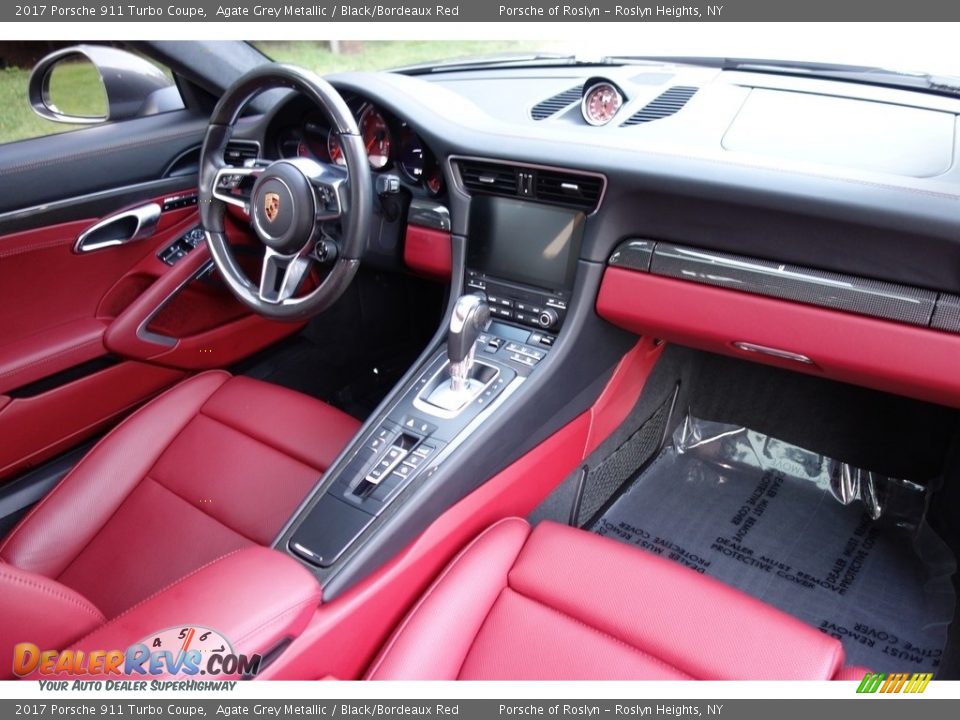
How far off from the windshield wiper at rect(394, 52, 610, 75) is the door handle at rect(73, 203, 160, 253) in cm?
84

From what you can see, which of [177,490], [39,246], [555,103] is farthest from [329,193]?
[39,246]

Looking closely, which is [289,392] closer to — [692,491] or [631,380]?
[631,380]

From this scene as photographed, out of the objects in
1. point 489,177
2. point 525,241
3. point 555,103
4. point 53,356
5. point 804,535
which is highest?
point 555,103

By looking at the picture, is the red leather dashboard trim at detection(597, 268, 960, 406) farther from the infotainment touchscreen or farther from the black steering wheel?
the black steering wheel

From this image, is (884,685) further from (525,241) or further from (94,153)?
(94,153)

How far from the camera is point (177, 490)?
1452mm

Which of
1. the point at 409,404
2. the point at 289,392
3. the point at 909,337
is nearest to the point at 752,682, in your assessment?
the point at 909,337

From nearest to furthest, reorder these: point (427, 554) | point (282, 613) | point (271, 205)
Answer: point (282, 613), point (427, 554), point (271, 205)

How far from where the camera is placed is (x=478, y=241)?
1.64 meters

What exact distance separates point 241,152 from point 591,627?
1.50 metres

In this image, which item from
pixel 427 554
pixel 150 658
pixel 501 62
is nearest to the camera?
pixel 150 658

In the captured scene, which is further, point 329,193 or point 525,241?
point 525,241

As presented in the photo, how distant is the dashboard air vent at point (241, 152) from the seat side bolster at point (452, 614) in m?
1.21

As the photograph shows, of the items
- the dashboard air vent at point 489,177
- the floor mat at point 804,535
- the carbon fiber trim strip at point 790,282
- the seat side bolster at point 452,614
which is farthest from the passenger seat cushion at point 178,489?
the floor mat at point 804,535
